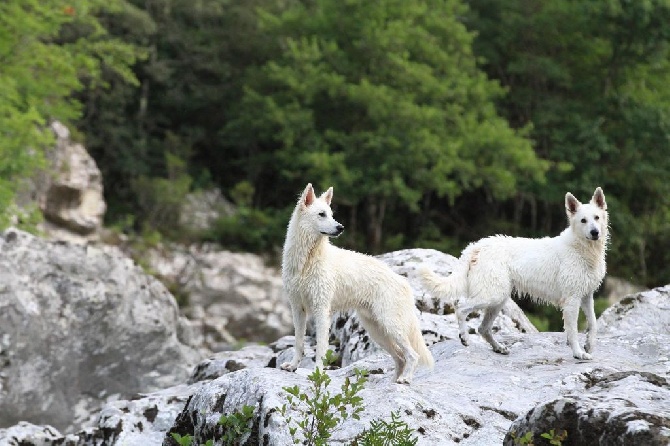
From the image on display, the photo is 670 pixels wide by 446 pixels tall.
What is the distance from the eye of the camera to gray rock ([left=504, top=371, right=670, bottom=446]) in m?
6.39

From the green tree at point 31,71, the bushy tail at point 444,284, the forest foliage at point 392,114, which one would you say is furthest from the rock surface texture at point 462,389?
the forest foliage at point 392,114

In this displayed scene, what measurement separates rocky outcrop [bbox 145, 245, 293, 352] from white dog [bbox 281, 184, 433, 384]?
22886 mm

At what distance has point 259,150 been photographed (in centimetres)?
4381

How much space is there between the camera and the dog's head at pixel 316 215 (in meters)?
9.60

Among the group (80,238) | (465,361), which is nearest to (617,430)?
(465,361)

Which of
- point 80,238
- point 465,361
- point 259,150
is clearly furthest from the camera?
point 259,150

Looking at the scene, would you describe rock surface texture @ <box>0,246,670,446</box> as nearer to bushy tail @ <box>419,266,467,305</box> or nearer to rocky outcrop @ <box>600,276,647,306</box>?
bushy tail @ <box>419,266,467,305</box>

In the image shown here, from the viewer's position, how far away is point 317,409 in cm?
768

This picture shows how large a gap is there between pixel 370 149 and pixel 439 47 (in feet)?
15.1

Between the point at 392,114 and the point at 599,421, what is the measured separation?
30.2m

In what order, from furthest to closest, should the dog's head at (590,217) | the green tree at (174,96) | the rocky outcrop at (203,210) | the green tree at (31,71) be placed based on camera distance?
the green tree at (174,96) → the rocky outcrop at (203,210) → the green tree at (31,71) → the dog's head at (590,217)

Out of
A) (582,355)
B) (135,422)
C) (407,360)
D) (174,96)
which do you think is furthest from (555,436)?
(174,96)

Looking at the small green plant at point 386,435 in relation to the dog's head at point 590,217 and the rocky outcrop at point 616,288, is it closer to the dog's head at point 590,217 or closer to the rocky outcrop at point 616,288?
the dog's head at point 590,217

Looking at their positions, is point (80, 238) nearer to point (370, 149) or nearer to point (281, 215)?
point (281, 215)
